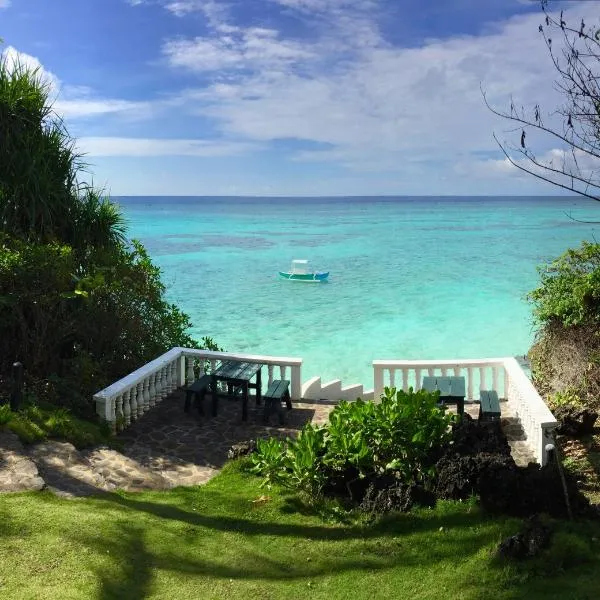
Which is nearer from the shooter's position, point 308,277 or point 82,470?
point 82,470

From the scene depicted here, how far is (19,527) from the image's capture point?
16.4 ft

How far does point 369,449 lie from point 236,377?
3.54 meters

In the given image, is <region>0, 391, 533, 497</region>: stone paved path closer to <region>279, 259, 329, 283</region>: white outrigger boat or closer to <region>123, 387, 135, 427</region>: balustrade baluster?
<region>123, 387, 135, 427</region>: balustrade baluster

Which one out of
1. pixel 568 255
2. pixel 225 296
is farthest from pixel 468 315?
pixel 568 255

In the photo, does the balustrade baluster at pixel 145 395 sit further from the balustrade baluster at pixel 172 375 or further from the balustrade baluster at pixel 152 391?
the balustrade baluster at pixel 172 375

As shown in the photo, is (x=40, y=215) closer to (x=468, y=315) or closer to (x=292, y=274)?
(x=468, y=315)

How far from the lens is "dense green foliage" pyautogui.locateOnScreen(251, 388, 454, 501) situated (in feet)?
20.3

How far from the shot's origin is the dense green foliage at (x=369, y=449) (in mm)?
6195

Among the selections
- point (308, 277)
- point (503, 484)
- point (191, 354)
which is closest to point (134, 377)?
point (191, 354)

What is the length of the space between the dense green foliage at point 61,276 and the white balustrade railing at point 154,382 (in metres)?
0.50

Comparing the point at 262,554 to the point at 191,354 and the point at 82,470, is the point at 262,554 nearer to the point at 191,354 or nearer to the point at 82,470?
the point at 82,470

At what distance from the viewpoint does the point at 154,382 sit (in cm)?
991

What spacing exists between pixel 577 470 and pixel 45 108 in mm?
11300

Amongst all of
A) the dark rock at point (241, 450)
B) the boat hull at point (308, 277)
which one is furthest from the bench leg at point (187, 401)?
the boat hull at point (308, 277)
